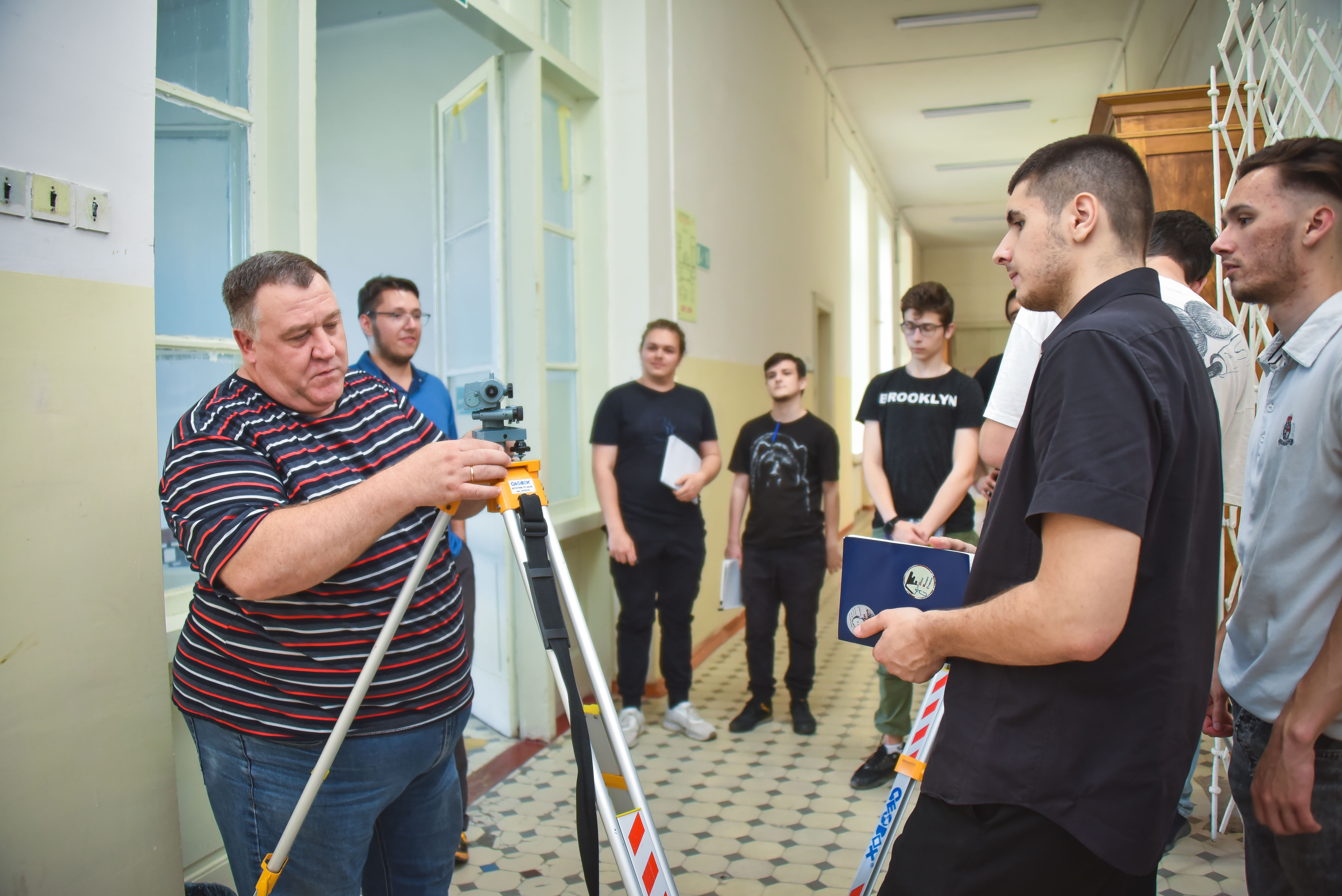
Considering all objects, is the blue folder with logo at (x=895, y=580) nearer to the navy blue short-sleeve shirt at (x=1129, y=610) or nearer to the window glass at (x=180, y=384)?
the navy blue short-sleeve shirt at (x=1129, y=610)

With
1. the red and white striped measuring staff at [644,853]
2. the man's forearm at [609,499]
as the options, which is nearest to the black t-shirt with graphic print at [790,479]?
the man's forearm at [609,499]

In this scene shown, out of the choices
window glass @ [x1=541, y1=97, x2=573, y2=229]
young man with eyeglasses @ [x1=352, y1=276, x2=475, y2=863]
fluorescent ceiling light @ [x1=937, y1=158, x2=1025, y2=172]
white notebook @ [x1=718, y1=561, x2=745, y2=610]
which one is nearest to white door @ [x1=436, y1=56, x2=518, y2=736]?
window glass @ [x1=541, y1=97, x2=573, y2=229]

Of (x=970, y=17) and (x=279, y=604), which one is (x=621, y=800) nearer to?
(x=279, y=604)

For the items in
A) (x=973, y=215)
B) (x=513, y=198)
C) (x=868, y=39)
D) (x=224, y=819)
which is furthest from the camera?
(x=973, y=215)

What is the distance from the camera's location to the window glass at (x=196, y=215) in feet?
6.18

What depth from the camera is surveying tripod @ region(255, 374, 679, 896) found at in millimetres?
1019

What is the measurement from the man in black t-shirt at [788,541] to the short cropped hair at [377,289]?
4.79ft

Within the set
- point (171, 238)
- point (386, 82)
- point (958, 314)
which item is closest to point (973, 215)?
point (958, 314)

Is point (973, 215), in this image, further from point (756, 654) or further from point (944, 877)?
point (944, 877)

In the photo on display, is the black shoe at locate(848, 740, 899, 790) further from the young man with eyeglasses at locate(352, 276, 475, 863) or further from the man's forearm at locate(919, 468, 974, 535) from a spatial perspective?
the young man with eyeglasses at locate(352, 276, 475, 863)

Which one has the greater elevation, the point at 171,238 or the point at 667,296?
the point at 667,296

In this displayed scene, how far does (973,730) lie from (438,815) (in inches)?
35.0

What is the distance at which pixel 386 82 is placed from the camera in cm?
449

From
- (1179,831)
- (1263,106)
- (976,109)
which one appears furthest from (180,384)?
(976,109)
